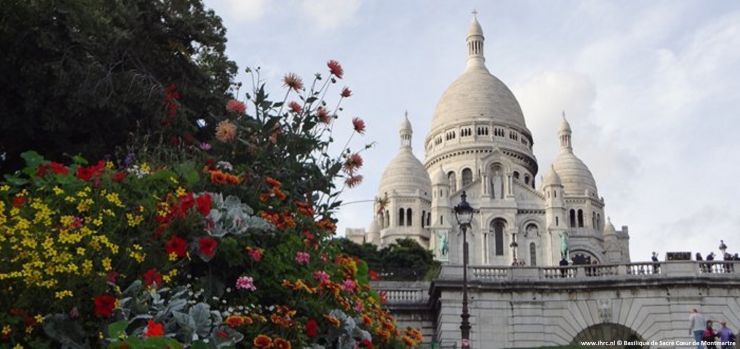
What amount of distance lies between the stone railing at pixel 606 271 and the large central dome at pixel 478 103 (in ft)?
220

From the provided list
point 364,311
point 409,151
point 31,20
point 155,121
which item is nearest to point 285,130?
point 364,311

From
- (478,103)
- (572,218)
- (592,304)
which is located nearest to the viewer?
(592,304)

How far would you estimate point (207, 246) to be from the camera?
24.2 feet

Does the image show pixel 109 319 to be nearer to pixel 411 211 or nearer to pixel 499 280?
pixel 499 280

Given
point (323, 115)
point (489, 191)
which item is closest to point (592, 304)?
point (323, 115)

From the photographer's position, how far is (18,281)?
6.75 m

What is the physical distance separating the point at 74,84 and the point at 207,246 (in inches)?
317

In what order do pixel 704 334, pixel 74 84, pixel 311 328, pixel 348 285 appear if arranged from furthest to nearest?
pixel 704 334 → pixel 74 84 → pixel 348 285 → pixel 311 328

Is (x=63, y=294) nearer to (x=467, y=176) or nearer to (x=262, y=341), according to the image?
(x=262, y=341)

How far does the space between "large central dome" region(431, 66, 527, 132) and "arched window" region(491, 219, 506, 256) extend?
14020mm

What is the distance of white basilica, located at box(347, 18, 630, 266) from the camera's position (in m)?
82.1

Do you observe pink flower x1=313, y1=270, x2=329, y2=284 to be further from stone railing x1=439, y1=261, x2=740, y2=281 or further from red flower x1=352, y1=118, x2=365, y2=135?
stone railing x1=439, y1=261, x2=740, y2=281

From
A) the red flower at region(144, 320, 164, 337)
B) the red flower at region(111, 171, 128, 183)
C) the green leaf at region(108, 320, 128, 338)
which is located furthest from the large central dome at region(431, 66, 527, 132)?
the green leaf at region(108, 320, 128, 338)

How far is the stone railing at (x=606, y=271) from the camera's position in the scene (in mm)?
25594
